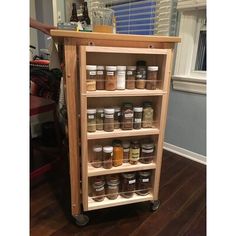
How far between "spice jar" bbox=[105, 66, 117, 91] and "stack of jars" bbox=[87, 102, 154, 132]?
0.12m

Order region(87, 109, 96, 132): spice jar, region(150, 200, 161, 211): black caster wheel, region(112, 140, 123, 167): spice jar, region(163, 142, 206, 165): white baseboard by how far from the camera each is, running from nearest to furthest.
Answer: region(87, 109, 96, 132): spice jar → region(112, 140, 123, 167): spice jar → region(150, 200, 161, 211): black caster wheel → region(163, 142, 206, 165): white baseboard

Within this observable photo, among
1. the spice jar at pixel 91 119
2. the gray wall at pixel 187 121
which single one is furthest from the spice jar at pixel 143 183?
the gray wall at pixel 187 121

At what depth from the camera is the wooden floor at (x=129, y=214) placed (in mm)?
1246

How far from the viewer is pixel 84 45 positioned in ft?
3.24

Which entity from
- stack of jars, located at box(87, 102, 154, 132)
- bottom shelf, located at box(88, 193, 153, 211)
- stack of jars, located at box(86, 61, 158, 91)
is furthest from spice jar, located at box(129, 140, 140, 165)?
stack of jars, located at box(86, 61, 158, 91)

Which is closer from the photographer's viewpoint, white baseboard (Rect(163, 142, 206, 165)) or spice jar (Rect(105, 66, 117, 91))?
spice jar (Rect(105, 66, 117, 91))

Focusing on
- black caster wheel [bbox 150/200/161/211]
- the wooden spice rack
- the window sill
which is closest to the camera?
the wooden spice rack

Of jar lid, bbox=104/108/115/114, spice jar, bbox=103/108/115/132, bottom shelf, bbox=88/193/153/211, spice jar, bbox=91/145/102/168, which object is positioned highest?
jar lid, bbox=104/108/115/114

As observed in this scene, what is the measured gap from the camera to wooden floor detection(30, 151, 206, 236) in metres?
1.25

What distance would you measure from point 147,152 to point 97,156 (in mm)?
301

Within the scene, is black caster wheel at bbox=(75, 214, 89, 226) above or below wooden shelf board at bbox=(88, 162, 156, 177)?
below

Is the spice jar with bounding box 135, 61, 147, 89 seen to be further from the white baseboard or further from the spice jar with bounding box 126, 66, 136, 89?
the white baseboard
